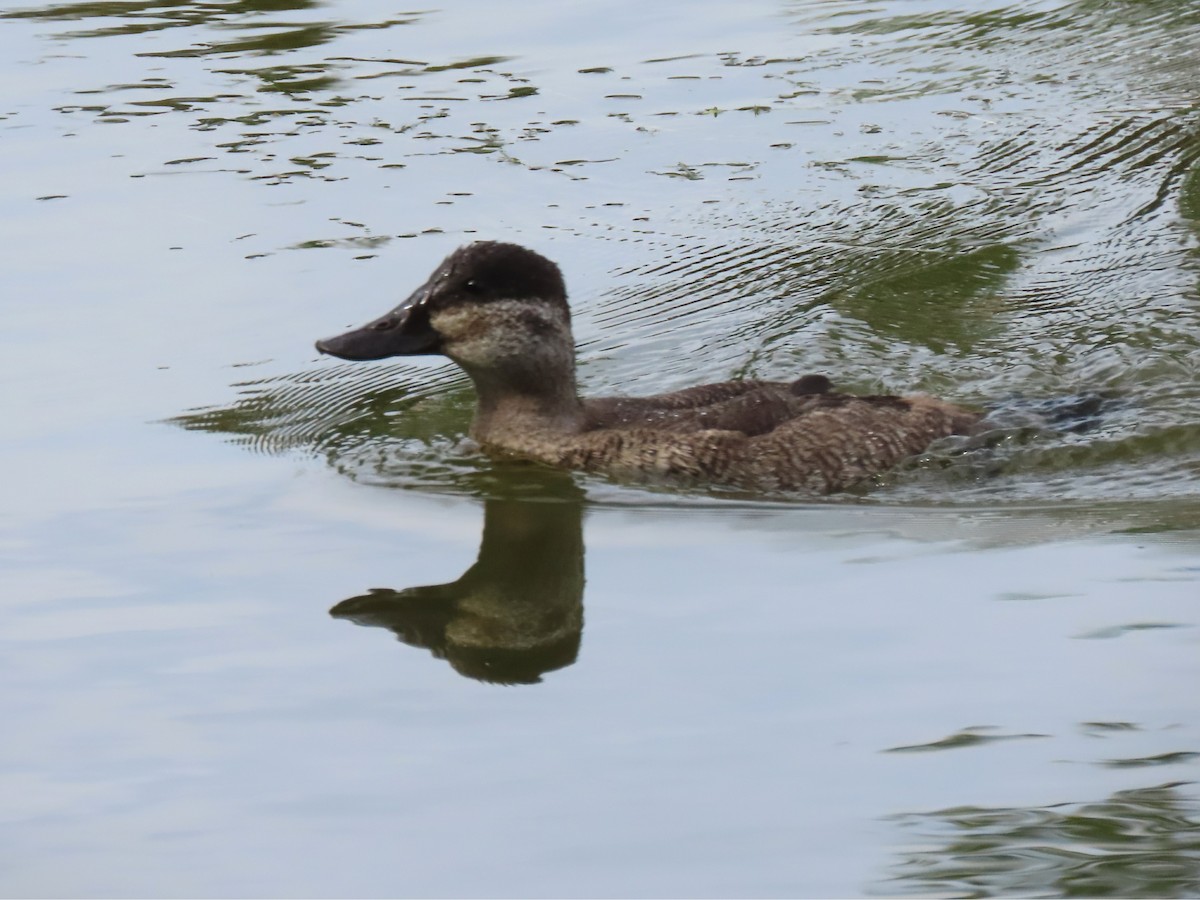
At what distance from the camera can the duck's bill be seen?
28.5ft

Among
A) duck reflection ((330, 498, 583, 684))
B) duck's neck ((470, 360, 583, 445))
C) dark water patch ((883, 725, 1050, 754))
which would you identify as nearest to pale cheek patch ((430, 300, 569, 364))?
duck's neck ((470, 360, 583, 445))

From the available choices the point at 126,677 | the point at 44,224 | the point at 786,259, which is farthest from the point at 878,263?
the point at 126,677

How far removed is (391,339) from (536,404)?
746mm

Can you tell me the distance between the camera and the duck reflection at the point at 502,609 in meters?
6.43

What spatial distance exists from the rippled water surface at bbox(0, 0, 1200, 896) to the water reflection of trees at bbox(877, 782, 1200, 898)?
14 mm

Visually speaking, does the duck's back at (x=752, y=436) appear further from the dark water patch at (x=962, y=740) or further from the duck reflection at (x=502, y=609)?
the dark water patch at (x=962, y=740)

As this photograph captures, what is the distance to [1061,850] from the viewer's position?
4992mm


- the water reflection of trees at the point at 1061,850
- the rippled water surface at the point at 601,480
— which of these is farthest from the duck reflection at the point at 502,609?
the water reflection of trees at the point at 1061,850

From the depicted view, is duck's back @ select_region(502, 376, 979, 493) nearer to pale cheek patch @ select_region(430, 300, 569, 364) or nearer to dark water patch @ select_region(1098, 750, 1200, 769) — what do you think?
pale cheek patch @ select_region(430, 300, 569, 364)

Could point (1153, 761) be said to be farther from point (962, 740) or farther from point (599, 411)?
point (599, 411)

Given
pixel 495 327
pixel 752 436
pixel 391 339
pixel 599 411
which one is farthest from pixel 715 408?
pixel 391 339

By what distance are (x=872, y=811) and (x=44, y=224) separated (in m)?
8.22

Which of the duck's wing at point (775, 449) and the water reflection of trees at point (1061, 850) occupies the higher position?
the duck's wing at point (775, 449)

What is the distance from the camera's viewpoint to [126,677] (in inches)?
248
